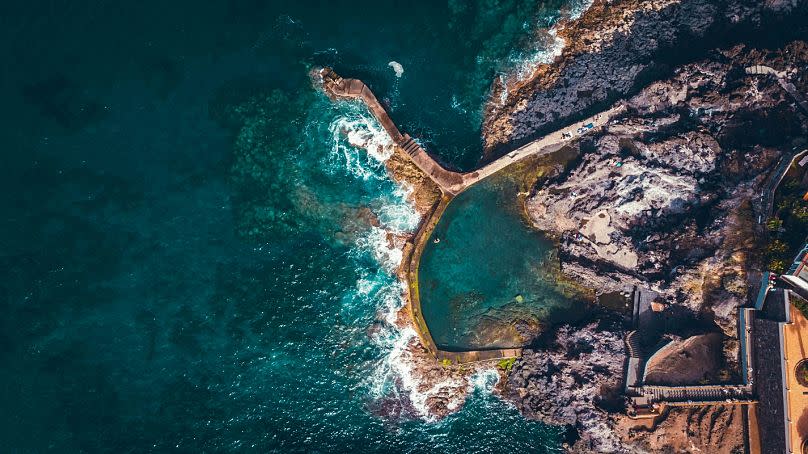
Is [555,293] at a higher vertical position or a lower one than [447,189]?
lower

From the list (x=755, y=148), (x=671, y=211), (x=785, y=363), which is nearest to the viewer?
(x=785, y=363)

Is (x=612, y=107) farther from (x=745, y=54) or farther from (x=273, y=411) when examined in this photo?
(x=273, y=411)

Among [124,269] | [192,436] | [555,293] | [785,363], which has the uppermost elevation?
[555,293]

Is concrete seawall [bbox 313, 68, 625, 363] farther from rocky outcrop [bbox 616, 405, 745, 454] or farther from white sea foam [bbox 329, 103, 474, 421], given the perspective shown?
rocky outcrop [bbox 616, 405, 745, 454]

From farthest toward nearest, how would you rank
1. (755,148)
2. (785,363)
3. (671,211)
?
(671,211)
(755,148)
(785,363)

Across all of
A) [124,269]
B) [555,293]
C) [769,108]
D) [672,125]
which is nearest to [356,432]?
[555,293]

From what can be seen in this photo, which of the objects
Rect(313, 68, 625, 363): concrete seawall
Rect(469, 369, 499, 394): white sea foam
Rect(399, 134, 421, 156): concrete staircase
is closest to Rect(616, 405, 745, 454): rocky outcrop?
Rect(469, 369, 499, 394): white sea foam

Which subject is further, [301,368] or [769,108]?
[301,368]
